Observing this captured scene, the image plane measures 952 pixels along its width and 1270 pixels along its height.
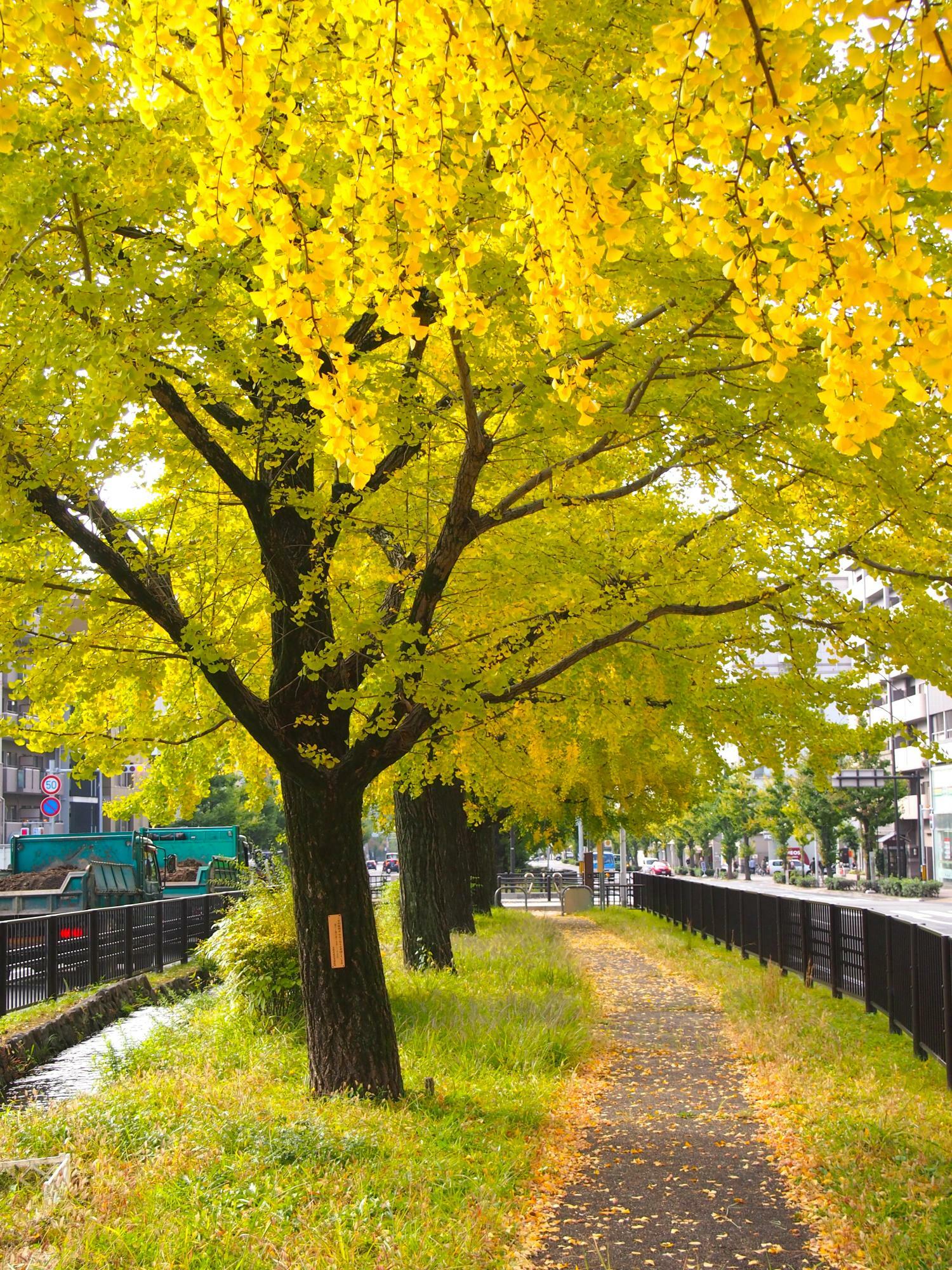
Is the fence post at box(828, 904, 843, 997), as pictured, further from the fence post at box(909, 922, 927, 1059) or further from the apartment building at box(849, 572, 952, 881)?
the apartment building at box(849, 572, 952, 881)

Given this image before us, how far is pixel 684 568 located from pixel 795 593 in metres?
1.00

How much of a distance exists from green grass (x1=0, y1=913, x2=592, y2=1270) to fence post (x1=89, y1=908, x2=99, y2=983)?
4182 millimetres

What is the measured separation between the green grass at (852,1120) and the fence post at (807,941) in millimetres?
659

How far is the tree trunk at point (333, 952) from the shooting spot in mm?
9312

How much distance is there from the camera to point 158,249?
7363 mm

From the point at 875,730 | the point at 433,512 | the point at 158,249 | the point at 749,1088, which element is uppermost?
the point at 158,249

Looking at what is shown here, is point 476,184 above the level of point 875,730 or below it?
above

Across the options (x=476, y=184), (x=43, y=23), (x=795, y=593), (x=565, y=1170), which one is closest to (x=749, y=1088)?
(x=565, y=1170)

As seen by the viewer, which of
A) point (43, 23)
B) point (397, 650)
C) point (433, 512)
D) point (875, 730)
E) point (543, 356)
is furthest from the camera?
point (875, 730)

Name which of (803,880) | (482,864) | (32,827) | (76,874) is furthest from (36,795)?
(76,874)

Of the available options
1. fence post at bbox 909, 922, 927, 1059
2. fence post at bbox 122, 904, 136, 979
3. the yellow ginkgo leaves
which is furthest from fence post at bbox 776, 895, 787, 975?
the yellow ginkgo leaves

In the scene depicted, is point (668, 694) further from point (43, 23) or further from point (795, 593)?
point (43, 23)

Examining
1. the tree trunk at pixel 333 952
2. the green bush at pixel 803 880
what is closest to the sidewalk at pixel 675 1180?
the tree trunk at pixel 333 952

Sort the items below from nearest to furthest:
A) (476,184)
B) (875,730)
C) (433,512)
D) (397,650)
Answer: (476,184), (397,650), (433,512), (875,730)
